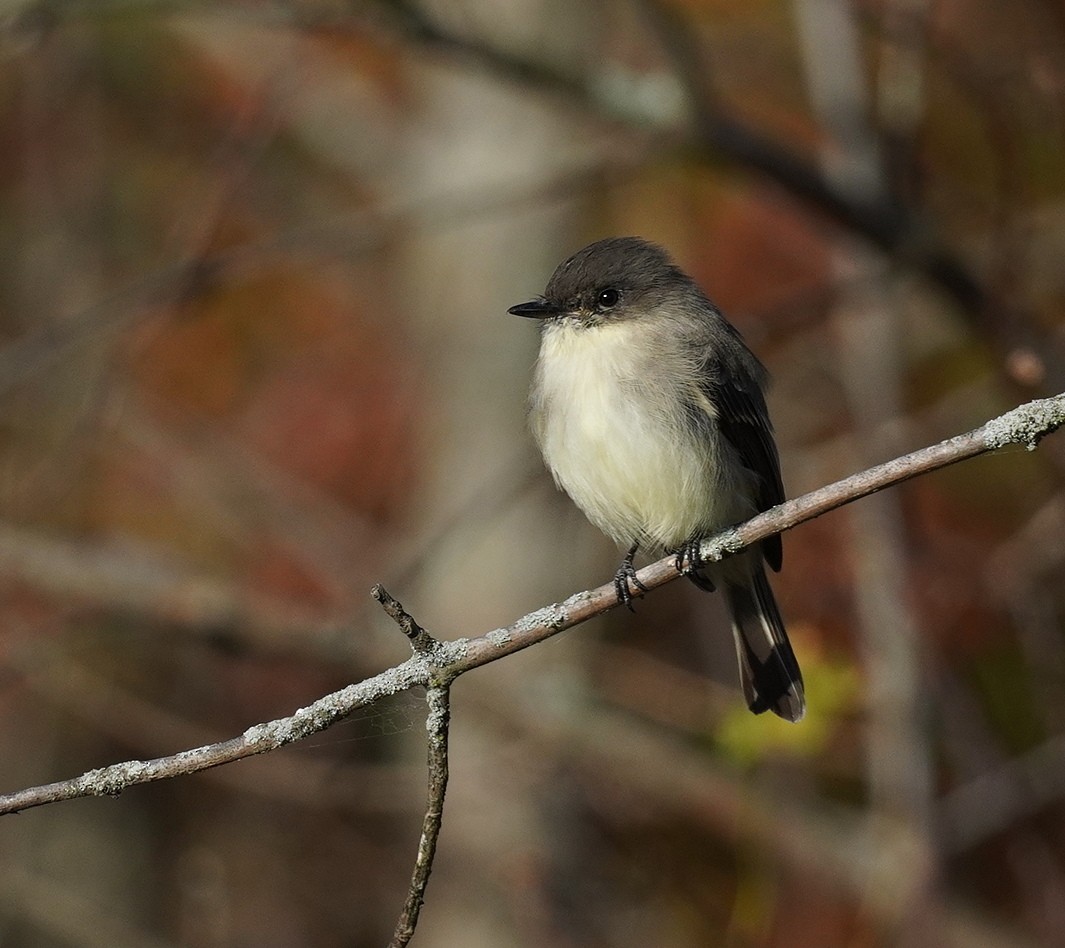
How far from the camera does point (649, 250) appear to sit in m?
4.28

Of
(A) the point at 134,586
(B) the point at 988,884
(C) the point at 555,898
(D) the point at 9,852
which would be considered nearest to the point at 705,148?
(A) the point at 134,586

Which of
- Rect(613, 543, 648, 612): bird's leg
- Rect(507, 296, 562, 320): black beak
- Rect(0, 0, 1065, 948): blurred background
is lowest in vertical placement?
Rect(0, 0, 1065, 948): blurred background

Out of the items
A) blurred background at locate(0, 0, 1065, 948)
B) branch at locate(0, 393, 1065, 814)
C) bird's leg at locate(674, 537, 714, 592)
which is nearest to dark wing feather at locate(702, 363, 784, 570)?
bird's leg at locate(674, 537, 714, 592)

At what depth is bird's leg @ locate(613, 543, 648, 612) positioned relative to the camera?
309 centimetres

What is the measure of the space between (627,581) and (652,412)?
22.1 inches

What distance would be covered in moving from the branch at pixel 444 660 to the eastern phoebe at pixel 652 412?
0.87 m

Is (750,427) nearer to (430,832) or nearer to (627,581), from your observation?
(627,581)

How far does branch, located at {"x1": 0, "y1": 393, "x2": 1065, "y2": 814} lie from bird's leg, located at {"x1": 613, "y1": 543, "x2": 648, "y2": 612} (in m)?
0.35

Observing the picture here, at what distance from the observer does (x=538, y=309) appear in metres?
3.97

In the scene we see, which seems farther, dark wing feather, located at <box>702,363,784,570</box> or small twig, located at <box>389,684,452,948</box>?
dark wing feather, located at <box>702,363,784,570</box>

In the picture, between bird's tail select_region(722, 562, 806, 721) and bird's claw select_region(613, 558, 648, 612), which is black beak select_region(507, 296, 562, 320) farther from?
bird's tail select_region(722, 562, 806, 721)

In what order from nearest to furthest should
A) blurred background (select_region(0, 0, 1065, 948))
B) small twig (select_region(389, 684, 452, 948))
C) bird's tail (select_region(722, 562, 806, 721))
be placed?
1. small twig (select_region(389, 684, 452, 948))
2. bird's tail (select_region(722, 562, 806, 721))
3. blurred background (select_region(0, 0, 1065, 948))

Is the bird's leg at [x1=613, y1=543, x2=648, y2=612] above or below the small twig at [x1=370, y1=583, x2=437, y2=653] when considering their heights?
below

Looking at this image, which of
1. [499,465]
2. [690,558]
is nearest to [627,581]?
[690,558]
